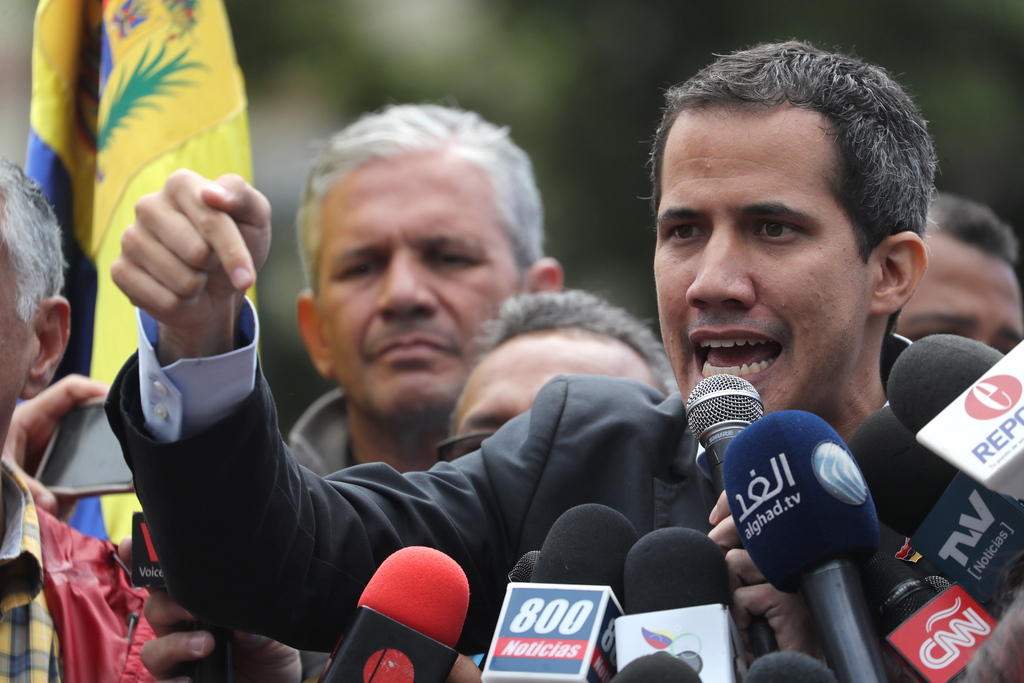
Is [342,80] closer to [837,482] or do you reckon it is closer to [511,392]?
[511,392]

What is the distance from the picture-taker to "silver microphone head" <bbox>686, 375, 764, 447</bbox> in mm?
2385

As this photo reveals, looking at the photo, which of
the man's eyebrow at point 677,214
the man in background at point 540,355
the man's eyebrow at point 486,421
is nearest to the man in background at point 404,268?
the man in background at point 540,355

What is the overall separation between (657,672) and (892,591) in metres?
0.48

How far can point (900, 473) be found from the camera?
2.38 meters

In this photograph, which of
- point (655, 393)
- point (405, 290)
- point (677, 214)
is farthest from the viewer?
point (405, 290)

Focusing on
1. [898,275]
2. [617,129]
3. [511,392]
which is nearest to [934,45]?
[617,129]

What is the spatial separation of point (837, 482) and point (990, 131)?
568cm

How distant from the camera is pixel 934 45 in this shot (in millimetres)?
7602

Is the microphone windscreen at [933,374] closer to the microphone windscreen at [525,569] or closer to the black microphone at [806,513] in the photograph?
the black microphone at [806,513]

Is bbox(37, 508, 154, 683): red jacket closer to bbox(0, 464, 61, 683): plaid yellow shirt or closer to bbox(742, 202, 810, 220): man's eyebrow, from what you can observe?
bbox(0, 464, 61, 683): plaid yellow shirt

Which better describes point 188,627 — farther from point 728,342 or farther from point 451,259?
point 451,259

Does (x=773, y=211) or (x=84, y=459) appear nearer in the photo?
(x=773, y=211)

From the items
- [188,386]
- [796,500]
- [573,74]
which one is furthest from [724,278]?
[573,74]

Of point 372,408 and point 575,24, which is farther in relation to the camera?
point 575,24
